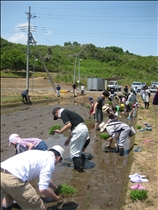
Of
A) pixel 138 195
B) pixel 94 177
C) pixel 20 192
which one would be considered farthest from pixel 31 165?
pixel 94 177

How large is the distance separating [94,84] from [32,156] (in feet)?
112

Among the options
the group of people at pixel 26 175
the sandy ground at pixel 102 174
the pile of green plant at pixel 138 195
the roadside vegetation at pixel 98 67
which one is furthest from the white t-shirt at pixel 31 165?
the roadside vegetation at pixel 98 67

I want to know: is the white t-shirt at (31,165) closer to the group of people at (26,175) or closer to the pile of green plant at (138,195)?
the group of people at (26,175)

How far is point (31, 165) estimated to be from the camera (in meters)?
2.82

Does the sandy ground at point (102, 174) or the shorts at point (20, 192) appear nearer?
the shorts at point (20, 192)

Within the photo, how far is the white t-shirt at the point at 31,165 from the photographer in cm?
270

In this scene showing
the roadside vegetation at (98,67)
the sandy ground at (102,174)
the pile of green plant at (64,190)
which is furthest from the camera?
the roadside vegetation at (98,67)

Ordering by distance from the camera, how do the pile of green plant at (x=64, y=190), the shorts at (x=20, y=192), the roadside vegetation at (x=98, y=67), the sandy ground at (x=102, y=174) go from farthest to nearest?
the roadside vegetation at (x=98, y=67), the pile of green plant at (x=64, y=190), the sandy ground at (x=102, y=174), the shorts at (x=20, y=192)

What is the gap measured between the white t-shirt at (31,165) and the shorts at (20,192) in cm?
6

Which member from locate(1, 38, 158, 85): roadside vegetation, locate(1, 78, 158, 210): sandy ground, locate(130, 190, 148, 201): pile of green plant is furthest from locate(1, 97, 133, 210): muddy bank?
locate(1, 38, 158, 85): roadside vegetation

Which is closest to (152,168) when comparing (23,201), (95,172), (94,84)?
(95,172)

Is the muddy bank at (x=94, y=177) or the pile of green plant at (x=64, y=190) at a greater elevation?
the pile of green plant at (x=64, y=190)

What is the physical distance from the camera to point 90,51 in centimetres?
7244

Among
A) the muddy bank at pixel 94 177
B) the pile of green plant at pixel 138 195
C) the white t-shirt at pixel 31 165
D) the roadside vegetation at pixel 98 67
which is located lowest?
the muddy bank at pixel 94 177
